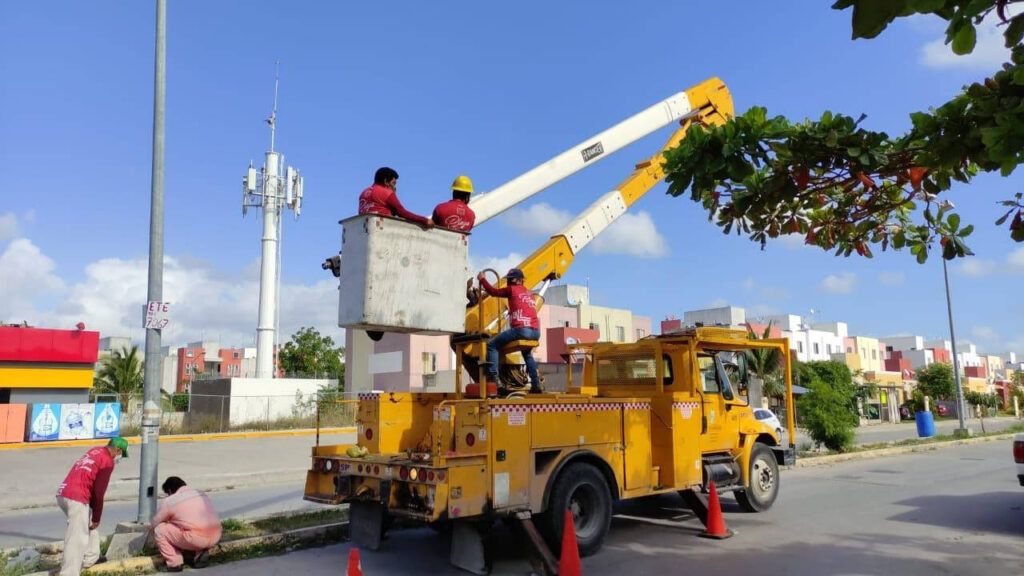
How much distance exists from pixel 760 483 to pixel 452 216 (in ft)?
22.1

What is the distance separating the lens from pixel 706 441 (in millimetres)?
9555

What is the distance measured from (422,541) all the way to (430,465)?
2.68 meters

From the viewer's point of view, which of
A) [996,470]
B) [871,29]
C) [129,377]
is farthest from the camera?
[129,377]

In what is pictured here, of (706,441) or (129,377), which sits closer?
(706,441)

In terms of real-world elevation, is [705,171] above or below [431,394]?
above

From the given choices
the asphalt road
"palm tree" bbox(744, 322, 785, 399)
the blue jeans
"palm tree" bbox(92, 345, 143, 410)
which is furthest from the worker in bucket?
"palm tree" bbox(92, 345, 143, 410)

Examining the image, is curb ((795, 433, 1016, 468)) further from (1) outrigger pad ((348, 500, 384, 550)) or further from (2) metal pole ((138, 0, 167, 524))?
(2) metal pole ((138, 0, 167, 524))

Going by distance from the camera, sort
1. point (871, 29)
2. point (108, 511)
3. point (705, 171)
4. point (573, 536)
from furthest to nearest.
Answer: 1. point (108, 511)
2. point (573, 536)
3. point (705, 171)
4. point (871, 29)

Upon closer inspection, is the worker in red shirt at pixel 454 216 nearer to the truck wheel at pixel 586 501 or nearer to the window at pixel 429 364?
the truck wheel at pixel 586 501

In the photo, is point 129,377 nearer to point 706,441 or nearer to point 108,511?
point 108,511

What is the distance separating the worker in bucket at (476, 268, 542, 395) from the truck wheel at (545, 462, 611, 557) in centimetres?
109

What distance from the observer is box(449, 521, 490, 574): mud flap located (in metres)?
6.94

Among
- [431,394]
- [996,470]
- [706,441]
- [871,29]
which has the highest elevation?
[871,29]

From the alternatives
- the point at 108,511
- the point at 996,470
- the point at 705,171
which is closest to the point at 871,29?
the point at 705,171
